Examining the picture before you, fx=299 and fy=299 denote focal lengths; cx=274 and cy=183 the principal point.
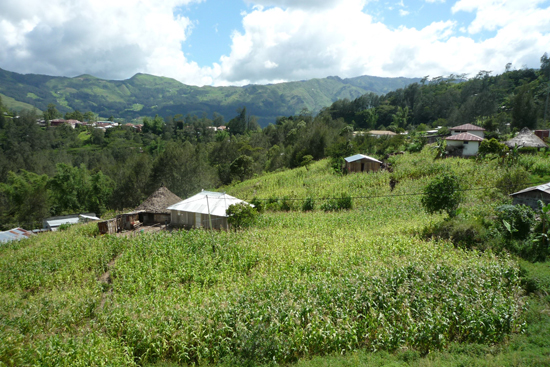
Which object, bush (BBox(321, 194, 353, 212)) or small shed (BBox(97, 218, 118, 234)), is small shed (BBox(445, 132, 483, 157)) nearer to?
bush (BBox(321, 194, 353, 212))

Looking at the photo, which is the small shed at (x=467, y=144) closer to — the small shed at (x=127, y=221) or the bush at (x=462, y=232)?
the bush at (x=462, y=232)

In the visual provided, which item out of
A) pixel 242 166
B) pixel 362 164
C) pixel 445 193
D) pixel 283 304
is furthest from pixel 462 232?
pixel 242 166

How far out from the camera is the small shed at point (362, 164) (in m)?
32.8

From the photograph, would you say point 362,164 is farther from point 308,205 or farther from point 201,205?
point 201,205

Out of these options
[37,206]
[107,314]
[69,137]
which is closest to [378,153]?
[107,314]

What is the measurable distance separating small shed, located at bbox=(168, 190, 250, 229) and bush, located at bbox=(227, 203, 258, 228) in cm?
89

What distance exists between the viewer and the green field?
7898mm

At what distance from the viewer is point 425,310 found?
8695mm

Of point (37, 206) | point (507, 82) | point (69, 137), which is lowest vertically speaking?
point (37, 206)

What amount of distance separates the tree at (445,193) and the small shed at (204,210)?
38.6 feet

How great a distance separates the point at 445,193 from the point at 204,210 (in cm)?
1474

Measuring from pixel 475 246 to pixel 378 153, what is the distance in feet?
92.4

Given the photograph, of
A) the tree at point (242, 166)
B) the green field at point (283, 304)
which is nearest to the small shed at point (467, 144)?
the green field at point (283, 304)

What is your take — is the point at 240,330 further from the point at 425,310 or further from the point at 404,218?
the point at 404,218
